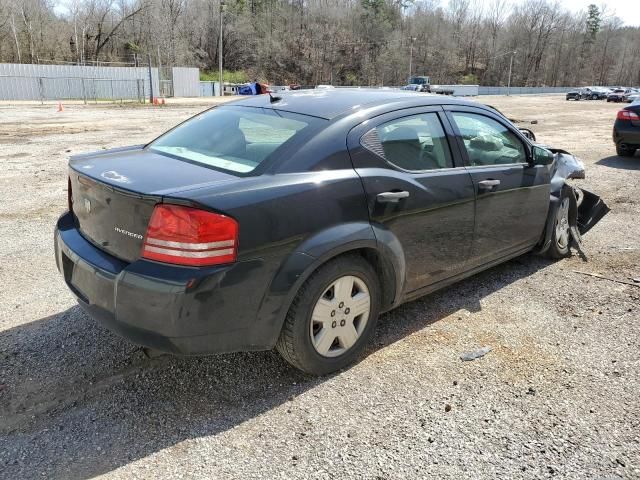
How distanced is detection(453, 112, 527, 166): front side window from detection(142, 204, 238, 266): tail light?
2077 mm

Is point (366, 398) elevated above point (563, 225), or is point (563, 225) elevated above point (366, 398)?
point (563, 225)

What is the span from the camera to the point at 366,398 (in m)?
2.93

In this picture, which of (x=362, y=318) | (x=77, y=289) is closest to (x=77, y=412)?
(x=77, y=289)

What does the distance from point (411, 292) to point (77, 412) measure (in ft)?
6.86

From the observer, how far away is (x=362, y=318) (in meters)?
3.20

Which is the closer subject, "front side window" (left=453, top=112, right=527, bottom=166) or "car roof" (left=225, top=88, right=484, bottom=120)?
"car roof" (left=225, top=88, right=484, bottom=120)

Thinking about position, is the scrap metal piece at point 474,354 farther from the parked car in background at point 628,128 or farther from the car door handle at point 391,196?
the parked car in background at point 628,128

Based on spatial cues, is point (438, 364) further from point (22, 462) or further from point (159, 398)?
point (22, 462)

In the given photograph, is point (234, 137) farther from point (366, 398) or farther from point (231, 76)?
point (231, 76)

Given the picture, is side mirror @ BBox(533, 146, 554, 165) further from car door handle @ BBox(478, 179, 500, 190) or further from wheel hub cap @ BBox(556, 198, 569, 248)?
car door handle @ BBox(478, 179, 500, 190)

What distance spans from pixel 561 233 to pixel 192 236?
12.7 ft

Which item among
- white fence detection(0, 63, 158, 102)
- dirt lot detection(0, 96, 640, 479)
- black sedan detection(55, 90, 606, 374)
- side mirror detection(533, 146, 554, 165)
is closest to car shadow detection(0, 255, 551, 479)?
dirt lot detection(0, 96, 640, 479)

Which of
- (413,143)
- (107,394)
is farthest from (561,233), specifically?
(107,394)

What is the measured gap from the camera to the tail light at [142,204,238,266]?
2463 mm
